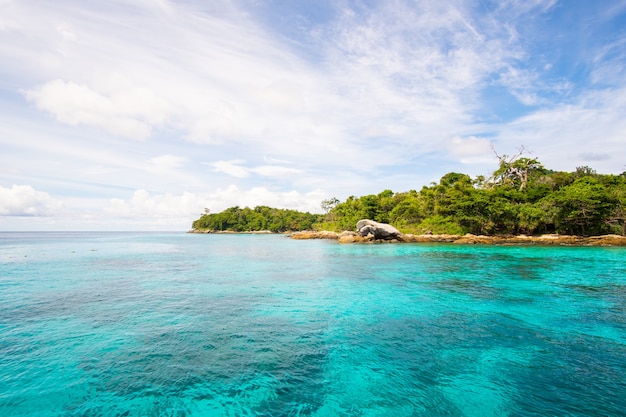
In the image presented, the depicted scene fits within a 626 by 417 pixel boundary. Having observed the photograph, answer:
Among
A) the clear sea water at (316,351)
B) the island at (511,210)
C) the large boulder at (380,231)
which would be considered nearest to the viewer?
the clear sea water at (316,351)

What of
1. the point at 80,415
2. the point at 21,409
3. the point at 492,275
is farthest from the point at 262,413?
the point at 492,275

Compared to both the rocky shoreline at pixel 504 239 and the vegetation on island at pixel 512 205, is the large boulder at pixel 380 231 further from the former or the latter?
the vegetation on island at pixel 512 205

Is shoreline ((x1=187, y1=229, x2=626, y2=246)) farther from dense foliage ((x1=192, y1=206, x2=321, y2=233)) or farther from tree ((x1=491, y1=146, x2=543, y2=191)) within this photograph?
dense foliage ((x1=192, y1=206, x2=321, y2=233))

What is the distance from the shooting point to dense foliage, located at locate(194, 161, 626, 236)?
140 feet

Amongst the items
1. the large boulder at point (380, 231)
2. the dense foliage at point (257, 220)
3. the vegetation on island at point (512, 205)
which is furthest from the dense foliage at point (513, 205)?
the dense foliage at point (257, 220)

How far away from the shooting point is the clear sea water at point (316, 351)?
560cm

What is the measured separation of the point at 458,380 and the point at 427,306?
5843mm

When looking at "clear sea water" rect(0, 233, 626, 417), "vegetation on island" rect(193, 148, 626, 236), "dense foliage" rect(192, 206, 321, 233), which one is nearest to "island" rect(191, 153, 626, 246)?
"vegetation on island" rect(193, 148, 626, 236)

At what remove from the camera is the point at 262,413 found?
528cm

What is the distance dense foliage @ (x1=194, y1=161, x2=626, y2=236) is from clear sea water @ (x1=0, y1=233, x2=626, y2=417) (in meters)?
35.7

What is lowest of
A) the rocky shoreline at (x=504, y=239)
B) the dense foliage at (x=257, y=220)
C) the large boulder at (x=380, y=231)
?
the rocky shoreline at (x=504, y=239)

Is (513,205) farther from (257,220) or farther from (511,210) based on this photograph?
(257,220)

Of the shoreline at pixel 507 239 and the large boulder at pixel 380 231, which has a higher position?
the large boulder at pixel 380 231

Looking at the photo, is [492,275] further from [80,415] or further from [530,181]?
[530,181]
